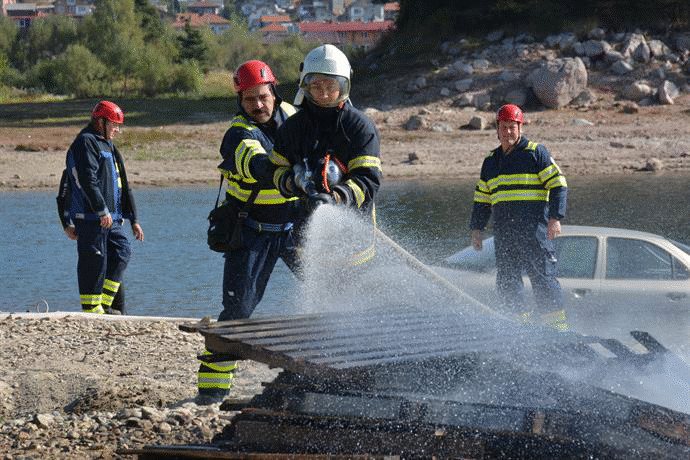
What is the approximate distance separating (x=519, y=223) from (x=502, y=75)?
23.8 m

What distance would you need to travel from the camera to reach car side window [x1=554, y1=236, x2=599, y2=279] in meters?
10.4

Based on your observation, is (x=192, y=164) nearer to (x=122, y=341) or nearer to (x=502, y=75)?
(x=502, y=75)

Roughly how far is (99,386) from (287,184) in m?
2.10

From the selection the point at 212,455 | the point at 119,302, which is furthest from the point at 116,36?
the point at 212,455

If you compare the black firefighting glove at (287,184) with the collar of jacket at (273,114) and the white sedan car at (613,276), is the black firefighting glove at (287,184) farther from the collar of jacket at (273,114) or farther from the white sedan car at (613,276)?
the white sedan car at (613,276)

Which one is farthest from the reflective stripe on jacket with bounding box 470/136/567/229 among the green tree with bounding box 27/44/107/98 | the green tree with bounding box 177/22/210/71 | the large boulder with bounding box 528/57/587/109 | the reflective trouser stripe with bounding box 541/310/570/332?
the green tree with bounding box 177/22/210/71

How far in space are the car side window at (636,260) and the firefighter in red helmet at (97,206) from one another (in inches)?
166

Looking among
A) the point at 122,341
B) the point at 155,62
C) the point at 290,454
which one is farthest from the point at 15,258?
the point at 155,62

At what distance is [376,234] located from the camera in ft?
24.1

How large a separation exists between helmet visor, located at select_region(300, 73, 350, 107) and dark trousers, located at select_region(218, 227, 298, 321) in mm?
1016

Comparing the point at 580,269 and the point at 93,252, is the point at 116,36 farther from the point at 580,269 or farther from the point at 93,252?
the point at 580,269

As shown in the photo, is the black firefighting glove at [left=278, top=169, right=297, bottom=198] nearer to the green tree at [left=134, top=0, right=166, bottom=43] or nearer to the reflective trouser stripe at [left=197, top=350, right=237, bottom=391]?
the reflective trouser stripe at [left=197, top=350, right=237, bottom=391]

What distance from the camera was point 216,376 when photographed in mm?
7195

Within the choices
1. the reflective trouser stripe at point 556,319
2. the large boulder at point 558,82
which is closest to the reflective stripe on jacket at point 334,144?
the reflective trouser stripe at point 556,319
